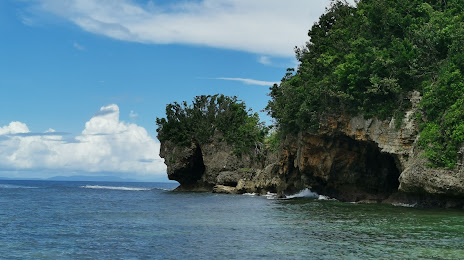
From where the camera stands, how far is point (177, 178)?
231ft

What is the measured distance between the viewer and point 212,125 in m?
66.6

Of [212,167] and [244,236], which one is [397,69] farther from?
[212,167]

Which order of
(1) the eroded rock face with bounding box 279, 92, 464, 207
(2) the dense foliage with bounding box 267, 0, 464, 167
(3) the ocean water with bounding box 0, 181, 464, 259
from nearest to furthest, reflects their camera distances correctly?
1. (3) the ocean water with bounding box 0, 181, 464, 259
2. (2) the dense foliage with bounding box 267, 0, 464, 167
3. (1) the eroded rock face with bounding box 279, 92, 464, 207

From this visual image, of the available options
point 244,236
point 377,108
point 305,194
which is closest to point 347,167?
point 377,108

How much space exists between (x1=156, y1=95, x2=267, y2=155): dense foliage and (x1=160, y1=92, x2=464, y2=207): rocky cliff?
3.94 meters

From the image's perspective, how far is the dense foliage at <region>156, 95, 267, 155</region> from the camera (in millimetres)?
65875

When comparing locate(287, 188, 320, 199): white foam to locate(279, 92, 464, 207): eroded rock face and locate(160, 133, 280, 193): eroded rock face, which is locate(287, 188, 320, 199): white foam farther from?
locate(160, 133, 280, 193): eroded rock face

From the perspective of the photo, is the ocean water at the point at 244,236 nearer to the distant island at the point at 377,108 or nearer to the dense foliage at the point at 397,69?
the distant island at the point at 377,108

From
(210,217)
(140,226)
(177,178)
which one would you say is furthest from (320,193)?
(177,178)

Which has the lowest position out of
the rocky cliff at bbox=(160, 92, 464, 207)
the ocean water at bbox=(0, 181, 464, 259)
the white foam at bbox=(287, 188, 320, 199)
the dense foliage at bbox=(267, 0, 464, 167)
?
the ocean water at bbox=(0, 181, 464, 259)

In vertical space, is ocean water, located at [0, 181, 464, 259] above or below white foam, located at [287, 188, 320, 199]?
below

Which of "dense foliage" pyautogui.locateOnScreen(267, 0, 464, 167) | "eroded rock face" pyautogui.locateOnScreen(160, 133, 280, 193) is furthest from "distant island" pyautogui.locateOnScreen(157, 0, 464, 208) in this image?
"eroded rock face" pyautogui.locateOnScreen(160, 133, 280, 193)

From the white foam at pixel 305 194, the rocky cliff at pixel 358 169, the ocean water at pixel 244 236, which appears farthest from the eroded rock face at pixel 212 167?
the ocean water at pixel 244 236

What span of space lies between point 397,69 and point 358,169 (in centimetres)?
1021
